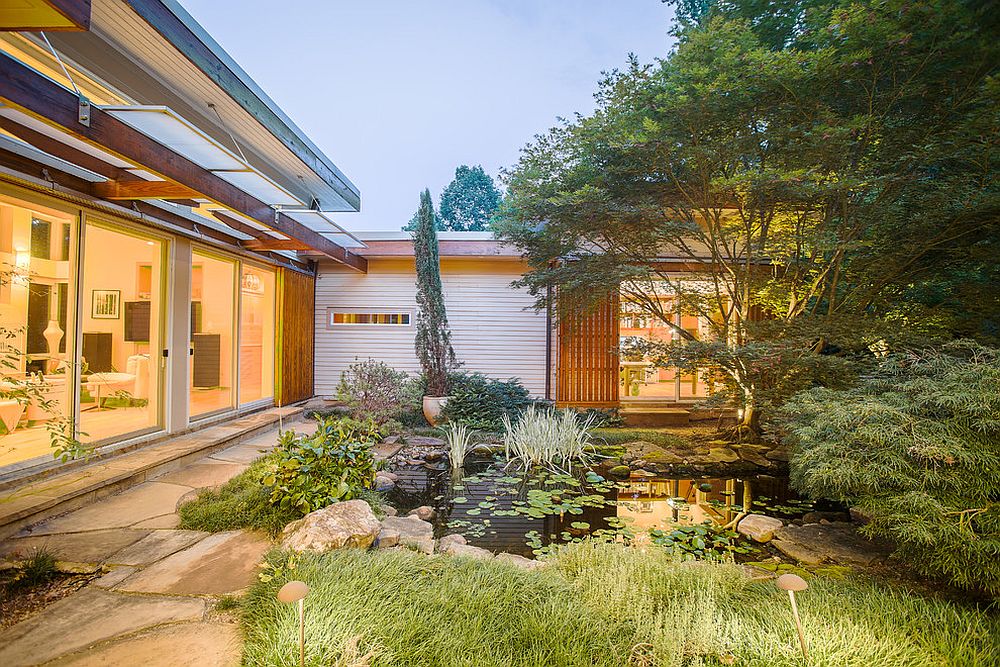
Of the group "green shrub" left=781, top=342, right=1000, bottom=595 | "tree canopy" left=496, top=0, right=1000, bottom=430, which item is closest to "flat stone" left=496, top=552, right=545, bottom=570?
"green shrub" left=781, top=342, right=1000, bottom=595

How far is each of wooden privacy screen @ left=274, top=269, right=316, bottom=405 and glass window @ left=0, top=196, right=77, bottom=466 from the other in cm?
342

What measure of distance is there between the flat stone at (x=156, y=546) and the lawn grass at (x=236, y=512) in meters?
0.10

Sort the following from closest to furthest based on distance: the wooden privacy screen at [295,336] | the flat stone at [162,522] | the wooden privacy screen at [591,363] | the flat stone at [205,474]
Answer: the flat stone at [162,522] < the flat stone at [205,474] < the wooden privacy screen at [295,336] < the wooden privacy screen at [591,363]

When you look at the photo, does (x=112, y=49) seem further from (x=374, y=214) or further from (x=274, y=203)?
(x=374, y=214)

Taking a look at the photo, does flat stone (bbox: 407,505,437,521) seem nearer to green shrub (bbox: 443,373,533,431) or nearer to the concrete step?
the concrete step

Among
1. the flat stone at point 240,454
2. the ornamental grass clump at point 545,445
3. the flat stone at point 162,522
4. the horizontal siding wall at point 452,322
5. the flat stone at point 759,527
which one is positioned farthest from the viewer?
the horizontal siding wall at point 452,322

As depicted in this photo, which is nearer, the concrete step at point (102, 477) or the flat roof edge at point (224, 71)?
the concrete step at point (102, 477)

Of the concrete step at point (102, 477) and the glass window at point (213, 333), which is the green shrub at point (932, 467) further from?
the glass window at point (213, 333)

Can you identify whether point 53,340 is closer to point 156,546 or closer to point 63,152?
point 63,152

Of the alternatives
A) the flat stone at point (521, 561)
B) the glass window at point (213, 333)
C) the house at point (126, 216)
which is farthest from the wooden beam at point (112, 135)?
the flat stone at point (521, 561)

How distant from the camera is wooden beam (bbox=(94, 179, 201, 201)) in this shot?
3.83 meters

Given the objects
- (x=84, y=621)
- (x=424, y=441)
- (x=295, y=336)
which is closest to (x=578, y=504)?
(x=424, y=441)

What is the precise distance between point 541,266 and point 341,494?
473 cm

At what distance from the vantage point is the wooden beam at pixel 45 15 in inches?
73.4
